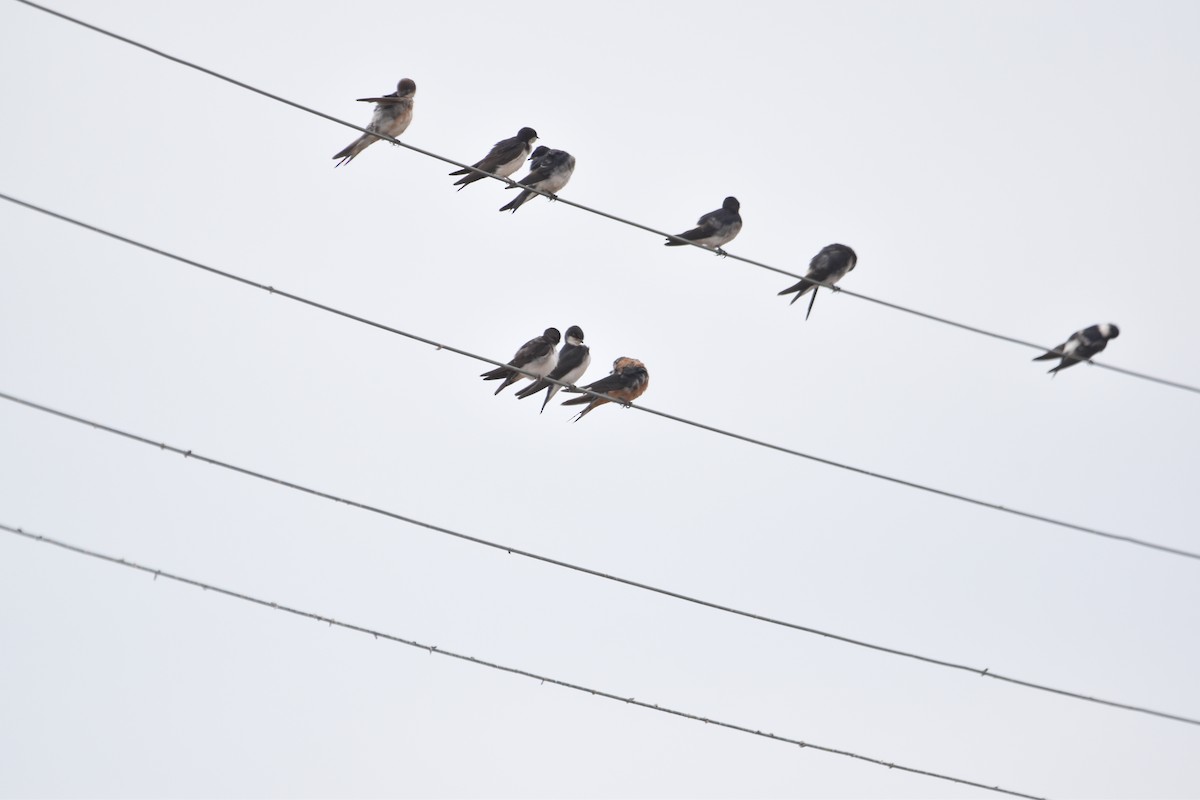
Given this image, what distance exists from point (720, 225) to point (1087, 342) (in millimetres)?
3375

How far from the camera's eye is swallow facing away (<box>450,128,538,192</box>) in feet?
61.0

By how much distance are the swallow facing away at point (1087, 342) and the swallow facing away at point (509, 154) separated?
511 cm

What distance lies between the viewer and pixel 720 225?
18.1m

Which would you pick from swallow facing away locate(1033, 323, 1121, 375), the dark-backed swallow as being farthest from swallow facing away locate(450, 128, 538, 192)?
swallow facing away locate(1033, 323, 1121, 375)

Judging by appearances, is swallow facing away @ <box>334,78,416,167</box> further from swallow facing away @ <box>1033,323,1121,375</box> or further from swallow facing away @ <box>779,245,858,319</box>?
swallow facing away @ <box>1033,323,1121,375</box>

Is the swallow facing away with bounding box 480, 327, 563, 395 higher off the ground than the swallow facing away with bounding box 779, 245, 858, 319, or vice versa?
the swallow facing away with bounding box 779, 245, 858, 319

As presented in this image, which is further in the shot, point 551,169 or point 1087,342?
point 551,169

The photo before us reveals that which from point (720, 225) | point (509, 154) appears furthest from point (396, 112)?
point (720, 225)

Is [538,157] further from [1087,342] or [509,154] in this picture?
[1087,342]

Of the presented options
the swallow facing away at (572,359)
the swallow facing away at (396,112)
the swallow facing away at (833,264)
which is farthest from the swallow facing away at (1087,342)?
the swallow facing away at (396,112)

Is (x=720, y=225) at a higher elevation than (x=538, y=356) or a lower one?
higher

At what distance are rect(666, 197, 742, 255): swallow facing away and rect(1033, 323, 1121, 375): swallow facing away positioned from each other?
3029 mm

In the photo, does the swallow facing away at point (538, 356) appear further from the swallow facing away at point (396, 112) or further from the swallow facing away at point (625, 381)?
the swallow facing away at point (396, 112)

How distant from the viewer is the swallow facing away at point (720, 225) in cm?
1805
